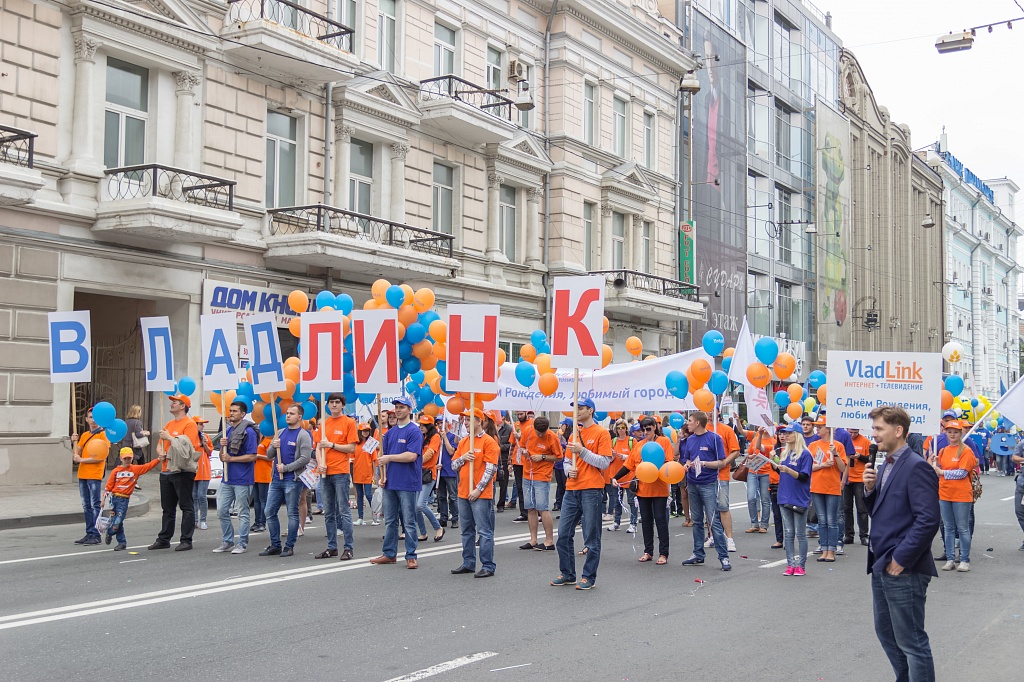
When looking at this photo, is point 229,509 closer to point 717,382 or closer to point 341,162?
point 717,382

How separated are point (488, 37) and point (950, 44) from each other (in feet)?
41.7

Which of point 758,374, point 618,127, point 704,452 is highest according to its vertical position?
point 618,127

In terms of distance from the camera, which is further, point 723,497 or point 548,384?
point 723,497

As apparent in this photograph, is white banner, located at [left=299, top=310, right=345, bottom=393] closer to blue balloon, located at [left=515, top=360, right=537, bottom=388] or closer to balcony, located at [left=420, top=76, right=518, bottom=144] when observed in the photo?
blue balloon, located at [left=515, top=360, right=537, bottom=388]

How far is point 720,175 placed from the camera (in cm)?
4006

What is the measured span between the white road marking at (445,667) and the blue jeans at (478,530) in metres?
3.49

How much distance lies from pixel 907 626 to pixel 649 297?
26560mm

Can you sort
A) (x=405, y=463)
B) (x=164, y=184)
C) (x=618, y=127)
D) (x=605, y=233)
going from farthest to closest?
(x=618, y=127) < (x=605, y=233) < (x=164, y=184) < (x=405, y=463)

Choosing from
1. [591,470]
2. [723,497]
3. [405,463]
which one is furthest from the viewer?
[723,497]

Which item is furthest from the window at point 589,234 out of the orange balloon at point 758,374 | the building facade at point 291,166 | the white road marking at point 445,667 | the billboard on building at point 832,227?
the white road marking at point 445,667

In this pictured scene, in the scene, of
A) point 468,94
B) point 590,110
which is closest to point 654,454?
point 468,94

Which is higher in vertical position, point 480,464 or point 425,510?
point 480,464

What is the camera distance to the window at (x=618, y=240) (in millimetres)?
33219

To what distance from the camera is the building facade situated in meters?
17.6
